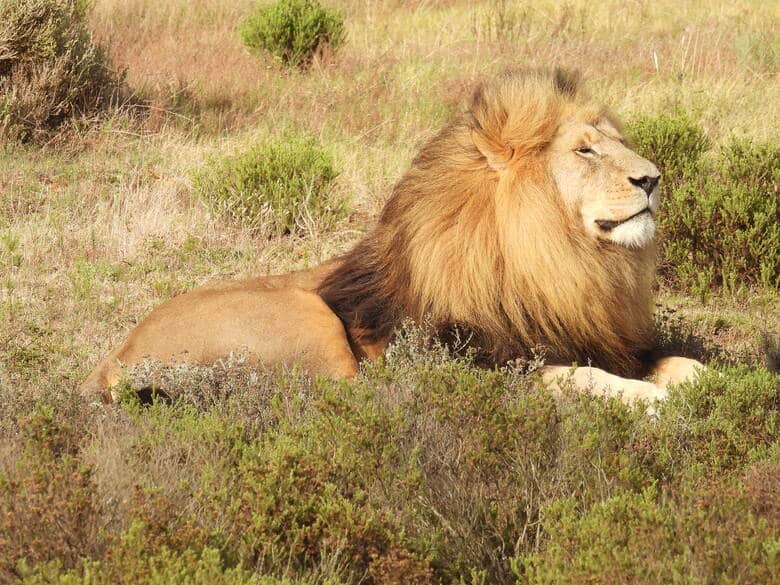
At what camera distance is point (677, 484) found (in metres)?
3.50

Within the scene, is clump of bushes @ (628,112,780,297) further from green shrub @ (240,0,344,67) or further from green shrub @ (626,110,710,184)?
green shrub @ (240,0,344,67)

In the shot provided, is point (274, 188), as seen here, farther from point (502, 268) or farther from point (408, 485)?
point (408, 485)

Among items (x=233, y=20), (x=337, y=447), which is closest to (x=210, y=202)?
(x=337, y=447)

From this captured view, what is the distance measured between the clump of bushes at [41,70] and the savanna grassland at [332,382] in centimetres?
4

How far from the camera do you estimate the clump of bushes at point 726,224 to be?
698 centimetres

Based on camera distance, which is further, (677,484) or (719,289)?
(719,289)

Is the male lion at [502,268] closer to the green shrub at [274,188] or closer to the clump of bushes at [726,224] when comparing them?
the clump of bushes at [726,224]

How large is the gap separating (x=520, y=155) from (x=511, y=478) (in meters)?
1.58

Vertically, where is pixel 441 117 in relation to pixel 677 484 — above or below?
below

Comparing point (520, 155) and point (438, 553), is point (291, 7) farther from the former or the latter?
point (438, 553)

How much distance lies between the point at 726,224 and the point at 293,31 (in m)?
8.06

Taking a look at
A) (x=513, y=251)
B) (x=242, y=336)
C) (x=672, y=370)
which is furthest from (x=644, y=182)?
(x=242, y=336)

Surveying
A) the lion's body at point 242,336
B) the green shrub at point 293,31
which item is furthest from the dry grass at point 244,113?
the lion's body at point 242,336

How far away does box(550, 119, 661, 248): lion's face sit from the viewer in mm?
4410
